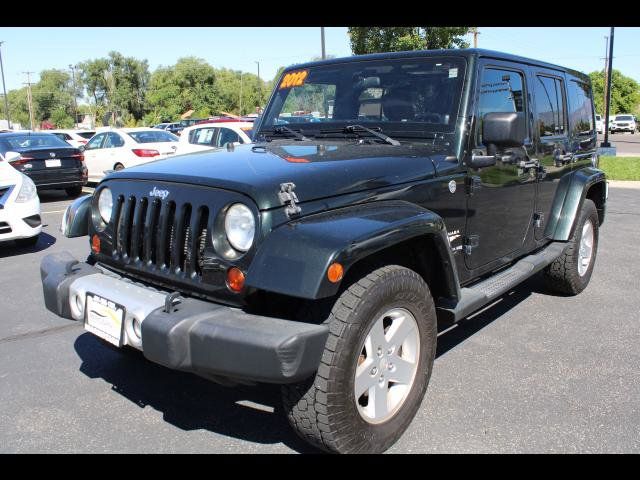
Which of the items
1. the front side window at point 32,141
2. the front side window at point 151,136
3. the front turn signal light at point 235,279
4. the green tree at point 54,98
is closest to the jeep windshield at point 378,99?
the front turn signal light at point 235,279

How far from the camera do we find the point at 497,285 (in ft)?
12.0

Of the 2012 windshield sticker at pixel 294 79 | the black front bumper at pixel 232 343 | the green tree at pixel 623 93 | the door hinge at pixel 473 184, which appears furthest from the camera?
the green tree at pixel 623 93

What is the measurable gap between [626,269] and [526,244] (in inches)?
95.7

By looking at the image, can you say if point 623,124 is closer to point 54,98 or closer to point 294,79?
point 294,79

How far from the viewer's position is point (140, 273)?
287 cm

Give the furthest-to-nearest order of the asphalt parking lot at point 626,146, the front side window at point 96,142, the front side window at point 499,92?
the asphalt parking lot at point 626,146 < the front side window at point 96,142 < the front side window at point 499,92

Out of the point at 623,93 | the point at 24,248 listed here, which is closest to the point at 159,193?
the point at 24,248

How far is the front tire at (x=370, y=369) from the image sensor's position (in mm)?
2352

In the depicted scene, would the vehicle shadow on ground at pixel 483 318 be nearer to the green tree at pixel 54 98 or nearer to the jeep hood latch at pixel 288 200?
the jeep hood latch at pixel 288 200

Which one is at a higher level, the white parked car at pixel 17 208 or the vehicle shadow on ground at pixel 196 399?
the white parked car at pixel 17 208

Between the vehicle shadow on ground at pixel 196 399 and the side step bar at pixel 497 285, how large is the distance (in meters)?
1.05

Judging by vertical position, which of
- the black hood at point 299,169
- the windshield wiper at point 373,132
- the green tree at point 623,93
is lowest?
the black hood at point 299,169

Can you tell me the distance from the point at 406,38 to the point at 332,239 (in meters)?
14.3
